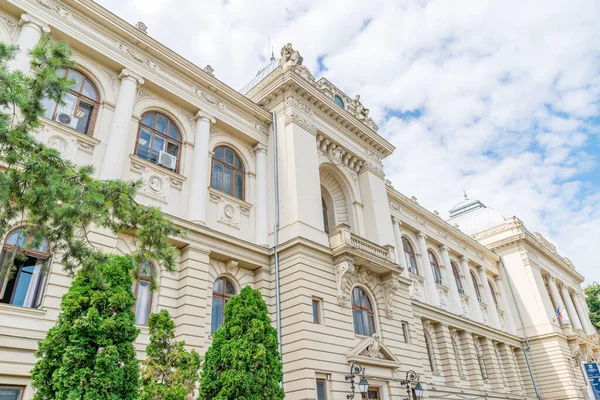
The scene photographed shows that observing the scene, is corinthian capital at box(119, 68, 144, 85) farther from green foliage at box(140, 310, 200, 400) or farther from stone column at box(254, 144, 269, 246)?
green foliage at box(140, 310, 200, 400)

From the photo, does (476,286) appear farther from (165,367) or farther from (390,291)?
(165,367)

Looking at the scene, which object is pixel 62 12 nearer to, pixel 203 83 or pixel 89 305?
pixel 203 83

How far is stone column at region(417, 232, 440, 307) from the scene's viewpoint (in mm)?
24750

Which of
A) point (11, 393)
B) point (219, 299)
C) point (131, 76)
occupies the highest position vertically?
point (131, 76)

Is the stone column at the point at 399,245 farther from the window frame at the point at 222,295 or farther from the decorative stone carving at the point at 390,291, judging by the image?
the window frame at the point at 222,295

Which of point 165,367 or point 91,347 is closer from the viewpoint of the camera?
point 91,347

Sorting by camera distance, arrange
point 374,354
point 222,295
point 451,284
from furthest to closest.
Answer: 1. point 451,284
2. point 374,354
3. point 222,295

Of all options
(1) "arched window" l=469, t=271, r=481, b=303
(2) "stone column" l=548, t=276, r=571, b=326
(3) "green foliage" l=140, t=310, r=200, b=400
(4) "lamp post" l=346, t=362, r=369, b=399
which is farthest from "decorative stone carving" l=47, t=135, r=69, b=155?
(2) "stone column" l=548, t=276, r=571, b=326

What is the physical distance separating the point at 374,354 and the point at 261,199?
686cm

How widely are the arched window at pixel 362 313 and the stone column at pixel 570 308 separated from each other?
26213 mm

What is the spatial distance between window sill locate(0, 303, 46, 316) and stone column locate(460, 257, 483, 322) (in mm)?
24601

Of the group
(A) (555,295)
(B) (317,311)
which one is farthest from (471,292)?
(B) (317,311)

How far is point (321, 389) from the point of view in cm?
1361

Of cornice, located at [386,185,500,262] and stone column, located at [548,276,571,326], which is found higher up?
cornice, located at [386,185,500,262]
